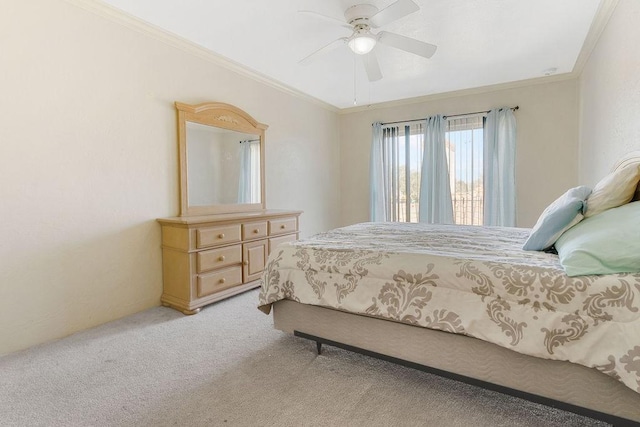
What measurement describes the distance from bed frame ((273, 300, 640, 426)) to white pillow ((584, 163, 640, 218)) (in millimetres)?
833

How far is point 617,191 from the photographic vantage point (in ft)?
5.13

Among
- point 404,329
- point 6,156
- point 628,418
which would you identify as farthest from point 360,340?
point 6,156

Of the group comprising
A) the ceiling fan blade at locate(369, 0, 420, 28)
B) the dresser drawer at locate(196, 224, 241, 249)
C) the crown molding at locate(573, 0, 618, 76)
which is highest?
the crown molding at locate(573, 0, 618, 76)

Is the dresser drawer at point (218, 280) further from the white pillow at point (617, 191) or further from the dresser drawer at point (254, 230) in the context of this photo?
the white pillow at point (617, 191)

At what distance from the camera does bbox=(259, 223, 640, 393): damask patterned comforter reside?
3.83 feet

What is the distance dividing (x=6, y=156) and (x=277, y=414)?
2.30 m

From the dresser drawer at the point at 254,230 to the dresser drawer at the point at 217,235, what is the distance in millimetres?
88

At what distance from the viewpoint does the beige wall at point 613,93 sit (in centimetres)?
210

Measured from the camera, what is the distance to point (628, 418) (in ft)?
3.89

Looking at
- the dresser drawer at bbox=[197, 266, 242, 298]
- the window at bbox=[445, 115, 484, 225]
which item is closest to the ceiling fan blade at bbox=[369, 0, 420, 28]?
the dresser drawer at bbox=[197, 266, 242, 298]

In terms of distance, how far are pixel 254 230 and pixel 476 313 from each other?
92.8 inches

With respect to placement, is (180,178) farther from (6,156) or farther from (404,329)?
(404,329)

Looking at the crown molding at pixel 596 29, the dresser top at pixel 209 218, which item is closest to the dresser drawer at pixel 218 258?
the dresser top at pixel 209 218

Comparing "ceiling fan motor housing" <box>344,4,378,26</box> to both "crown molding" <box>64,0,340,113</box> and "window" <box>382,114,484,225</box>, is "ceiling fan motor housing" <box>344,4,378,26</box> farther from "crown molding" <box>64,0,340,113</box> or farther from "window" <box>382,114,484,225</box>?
"window" <box>382,114,484,225</box>
